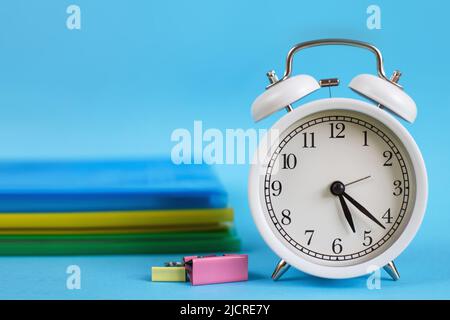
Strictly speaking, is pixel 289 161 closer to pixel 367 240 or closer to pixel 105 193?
→ pixel 367 240

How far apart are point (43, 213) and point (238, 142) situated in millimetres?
681

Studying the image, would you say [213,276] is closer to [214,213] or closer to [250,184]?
[250,184]

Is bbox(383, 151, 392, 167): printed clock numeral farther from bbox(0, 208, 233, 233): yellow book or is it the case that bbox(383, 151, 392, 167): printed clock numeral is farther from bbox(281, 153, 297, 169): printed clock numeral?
bbox(0, 208, 233, 233): yellow book

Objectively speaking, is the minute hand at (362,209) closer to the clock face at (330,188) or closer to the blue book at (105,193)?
the clock face at (330,188)

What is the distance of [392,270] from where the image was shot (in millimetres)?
2545

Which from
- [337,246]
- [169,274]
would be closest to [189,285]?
[169,274]

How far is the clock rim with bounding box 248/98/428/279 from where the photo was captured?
248 centimetres

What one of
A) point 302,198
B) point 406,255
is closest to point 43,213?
point 302,198

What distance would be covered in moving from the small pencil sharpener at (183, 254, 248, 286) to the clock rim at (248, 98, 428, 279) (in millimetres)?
121

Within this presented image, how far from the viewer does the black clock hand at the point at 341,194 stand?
2.51 meters

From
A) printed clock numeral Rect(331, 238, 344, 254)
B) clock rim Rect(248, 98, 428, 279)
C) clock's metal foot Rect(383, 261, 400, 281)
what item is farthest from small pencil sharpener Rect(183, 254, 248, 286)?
clock's metal foot Rect(383, 261, 400, 281)

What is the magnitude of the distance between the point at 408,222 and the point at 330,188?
0.23m

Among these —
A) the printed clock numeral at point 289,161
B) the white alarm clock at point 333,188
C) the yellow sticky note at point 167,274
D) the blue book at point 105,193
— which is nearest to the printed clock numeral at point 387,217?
Result: the white alarm clock at point 333,188

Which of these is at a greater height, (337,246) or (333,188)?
(333,188)
